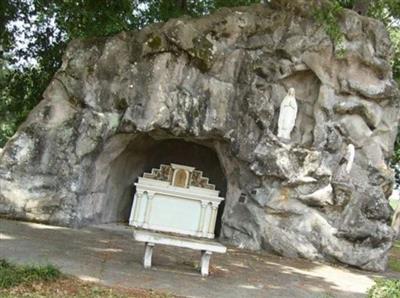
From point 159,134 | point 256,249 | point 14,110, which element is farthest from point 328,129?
point 14,110

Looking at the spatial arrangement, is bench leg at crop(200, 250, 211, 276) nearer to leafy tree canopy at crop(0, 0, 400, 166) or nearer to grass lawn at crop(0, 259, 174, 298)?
grass lawn at crop(0, 259, 174, 298)

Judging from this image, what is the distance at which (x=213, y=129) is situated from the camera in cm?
1338

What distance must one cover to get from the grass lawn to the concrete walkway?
358mm

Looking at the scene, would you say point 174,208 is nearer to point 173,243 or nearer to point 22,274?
point 173,243

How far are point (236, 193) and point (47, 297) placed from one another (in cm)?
839

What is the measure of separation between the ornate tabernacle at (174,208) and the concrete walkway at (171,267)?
7.20ft

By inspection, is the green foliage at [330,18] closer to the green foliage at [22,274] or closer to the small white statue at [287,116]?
the small white statue at [287,116]

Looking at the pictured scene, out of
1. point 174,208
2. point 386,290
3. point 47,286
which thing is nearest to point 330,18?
point 174,208

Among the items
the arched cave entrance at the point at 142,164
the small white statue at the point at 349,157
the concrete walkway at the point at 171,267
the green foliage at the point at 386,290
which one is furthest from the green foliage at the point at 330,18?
the green foliage at the point at 386,290

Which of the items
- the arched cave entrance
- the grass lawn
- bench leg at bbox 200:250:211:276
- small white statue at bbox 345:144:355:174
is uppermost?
small white statue at bbox 345:144:355:174

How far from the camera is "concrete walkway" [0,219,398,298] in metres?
7.63

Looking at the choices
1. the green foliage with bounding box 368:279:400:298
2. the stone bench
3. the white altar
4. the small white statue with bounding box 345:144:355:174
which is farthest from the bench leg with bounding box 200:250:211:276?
the white altar

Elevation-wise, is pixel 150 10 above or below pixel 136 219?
above

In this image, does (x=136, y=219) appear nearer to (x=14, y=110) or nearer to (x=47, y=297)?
(x=14, y=110)
